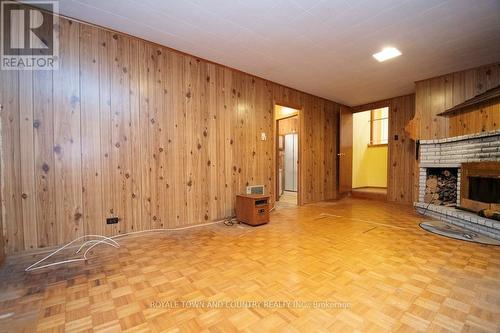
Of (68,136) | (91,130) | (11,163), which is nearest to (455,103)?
(91,130)

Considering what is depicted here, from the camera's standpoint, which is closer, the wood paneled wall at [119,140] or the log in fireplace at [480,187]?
the wood paneled wall at [119,140]

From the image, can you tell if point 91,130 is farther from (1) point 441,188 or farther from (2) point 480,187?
(1) point 441,188

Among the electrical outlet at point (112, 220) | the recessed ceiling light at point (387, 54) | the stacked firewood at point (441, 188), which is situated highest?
the recessed ceiling light at point (387, 54)

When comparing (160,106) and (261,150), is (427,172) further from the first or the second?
(160,106)

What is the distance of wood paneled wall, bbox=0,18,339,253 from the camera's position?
2148mm

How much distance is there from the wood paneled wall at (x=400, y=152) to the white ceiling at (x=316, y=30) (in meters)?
1.39

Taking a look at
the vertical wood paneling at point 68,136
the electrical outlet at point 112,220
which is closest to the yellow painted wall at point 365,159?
the electrical outlet at point 112,220

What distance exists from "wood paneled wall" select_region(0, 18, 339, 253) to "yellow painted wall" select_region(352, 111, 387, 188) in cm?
395

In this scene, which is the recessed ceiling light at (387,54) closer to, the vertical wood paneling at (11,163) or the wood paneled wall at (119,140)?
the wood paneled wall at (119,140)

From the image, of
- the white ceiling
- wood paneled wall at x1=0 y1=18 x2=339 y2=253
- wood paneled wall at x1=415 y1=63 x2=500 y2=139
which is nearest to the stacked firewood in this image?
wood paneled wall at x1=415 y1=63 x2=500 y2=139

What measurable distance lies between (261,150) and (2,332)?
3.46m

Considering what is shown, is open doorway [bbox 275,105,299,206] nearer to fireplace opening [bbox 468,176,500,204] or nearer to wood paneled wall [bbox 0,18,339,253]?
wood paneled wall [bbox 0,18,339,253]

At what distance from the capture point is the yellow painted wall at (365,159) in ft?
21.3

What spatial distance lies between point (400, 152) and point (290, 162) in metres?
2.62
